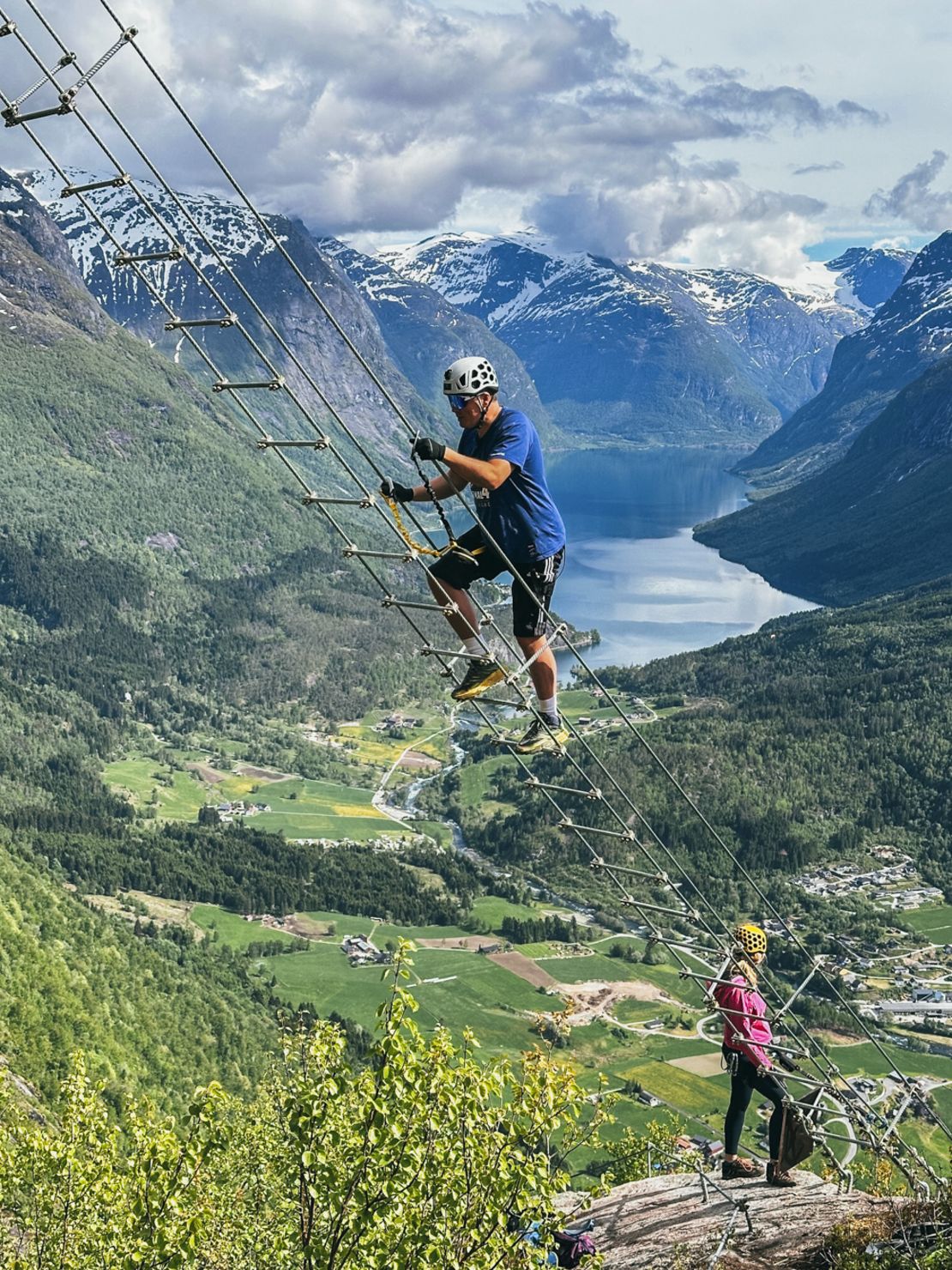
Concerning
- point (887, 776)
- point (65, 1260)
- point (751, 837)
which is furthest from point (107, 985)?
point (887, 776)

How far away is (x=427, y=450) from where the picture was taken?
13773mm

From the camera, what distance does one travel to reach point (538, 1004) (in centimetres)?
13112

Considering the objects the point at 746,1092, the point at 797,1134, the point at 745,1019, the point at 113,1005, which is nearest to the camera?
the point at 745,1019

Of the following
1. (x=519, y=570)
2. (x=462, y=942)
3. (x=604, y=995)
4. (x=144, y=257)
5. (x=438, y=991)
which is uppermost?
(x=144, y=257)

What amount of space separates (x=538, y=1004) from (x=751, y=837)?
5922cm

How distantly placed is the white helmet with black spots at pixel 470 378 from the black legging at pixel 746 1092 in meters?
11.4

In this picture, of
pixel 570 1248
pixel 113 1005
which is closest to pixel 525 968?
pixel 113 1005

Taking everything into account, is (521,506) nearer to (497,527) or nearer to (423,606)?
(497,527)

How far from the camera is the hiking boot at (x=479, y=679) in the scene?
16.8 metres

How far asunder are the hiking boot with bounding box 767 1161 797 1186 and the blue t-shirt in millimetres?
12775

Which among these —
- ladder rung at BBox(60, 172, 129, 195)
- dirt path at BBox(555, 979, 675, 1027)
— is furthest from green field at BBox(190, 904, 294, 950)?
ladder rung at BBox(60, 172, 129, 195)

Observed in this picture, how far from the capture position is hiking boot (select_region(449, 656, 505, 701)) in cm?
1678

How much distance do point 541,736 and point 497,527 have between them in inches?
126

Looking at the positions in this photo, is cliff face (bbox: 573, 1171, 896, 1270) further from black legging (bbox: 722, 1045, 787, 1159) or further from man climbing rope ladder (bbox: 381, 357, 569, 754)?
man climbing rope ladder (bbox: 381, 357, 569, 754)
